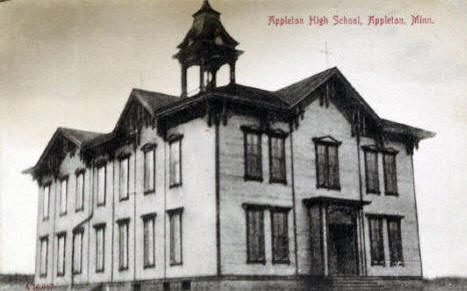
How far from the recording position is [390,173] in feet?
89.1

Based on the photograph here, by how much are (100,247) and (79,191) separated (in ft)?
10.4

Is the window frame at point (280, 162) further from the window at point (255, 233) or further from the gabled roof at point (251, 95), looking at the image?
the window at point (255, 233)

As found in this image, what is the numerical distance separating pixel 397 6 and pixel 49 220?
67.1 feet

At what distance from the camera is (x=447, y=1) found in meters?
17.7

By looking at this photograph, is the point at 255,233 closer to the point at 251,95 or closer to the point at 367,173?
the point at 251,95

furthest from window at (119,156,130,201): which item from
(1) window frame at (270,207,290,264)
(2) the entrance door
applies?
(2) the entrance door

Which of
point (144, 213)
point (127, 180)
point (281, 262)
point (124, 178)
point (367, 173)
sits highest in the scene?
point (124, 178)

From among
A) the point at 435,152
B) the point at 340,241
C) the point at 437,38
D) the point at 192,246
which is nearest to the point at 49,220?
the point at 192,246

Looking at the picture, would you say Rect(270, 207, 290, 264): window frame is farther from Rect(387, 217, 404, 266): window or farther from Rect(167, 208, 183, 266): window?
Rect(387, 217, 404, 266): window

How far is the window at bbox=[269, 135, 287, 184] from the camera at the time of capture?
23.8m

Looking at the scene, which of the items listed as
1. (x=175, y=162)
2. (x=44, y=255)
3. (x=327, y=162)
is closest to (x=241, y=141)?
(x=175, y=162)

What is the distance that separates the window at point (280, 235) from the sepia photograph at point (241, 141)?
0.05m

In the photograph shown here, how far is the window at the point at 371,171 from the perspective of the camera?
86.4 ft

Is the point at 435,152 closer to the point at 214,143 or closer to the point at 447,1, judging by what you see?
the point at 447,1
